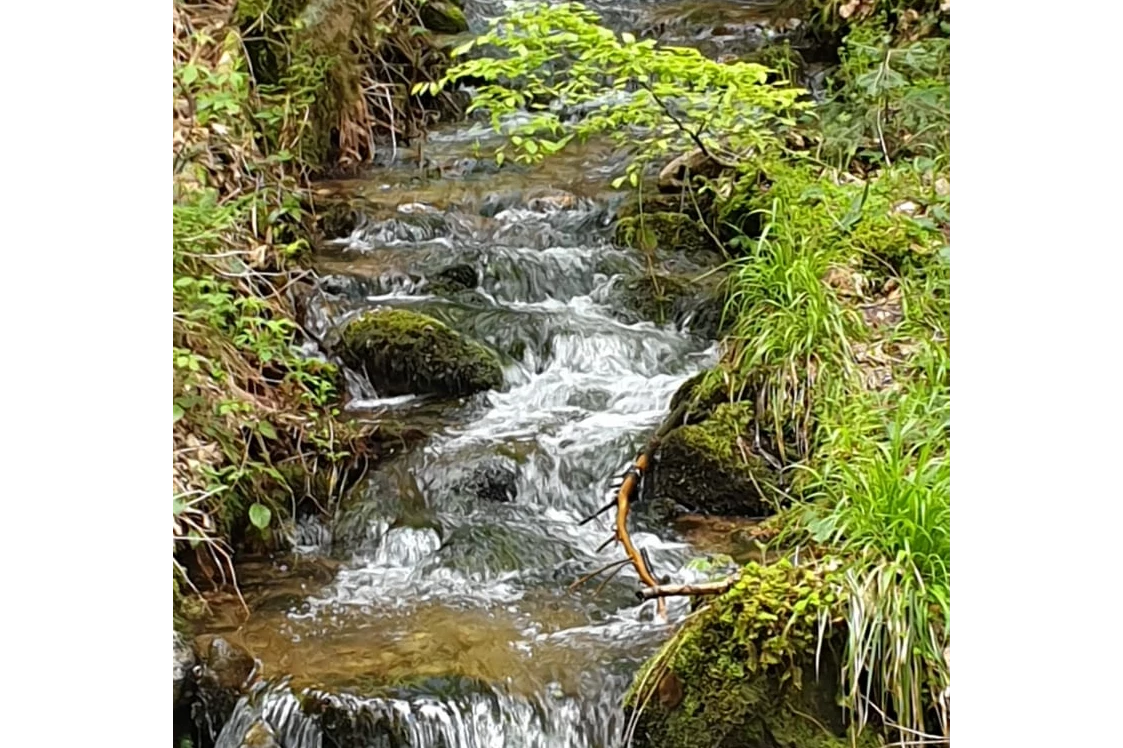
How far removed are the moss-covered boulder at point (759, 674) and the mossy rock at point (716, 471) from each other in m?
1.12

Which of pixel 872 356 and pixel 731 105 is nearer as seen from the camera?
pixel 872 356

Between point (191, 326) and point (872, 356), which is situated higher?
point (191, 326)

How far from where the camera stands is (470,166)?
6695mm

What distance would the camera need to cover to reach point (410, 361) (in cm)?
476

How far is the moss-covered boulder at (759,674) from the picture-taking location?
101 inches

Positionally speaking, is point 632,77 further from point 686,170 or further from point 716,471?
point 716,471

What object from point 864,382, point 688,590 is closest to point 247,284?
point 688,590

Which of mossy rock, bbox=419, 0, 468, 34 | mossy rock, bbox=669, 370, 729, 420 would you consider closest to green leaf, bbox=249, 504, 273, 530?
mossy rock, bbox=669, 370, 729, 420

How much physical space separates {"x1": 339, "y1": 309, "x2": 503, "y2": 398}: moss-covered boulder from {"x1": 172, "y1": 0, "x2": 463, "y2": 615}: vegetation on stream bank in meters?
0.20

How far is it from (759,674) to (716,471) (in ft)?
4.48

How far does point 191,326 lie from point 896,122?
338 centimetres

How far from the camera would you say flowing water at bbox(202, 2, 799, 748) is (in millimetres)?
2918
